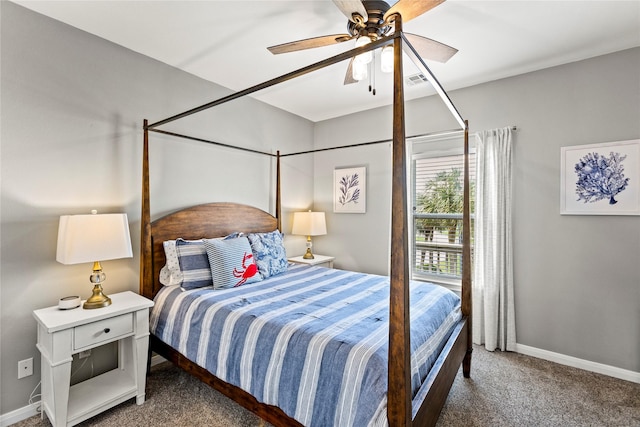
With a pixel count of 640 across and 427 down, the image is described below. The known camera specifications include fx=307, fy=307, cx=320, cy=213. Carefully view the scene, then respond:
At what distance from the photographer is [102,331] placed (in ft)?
6.46

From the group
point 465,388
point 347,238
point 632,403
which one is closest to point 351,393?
point 465,388

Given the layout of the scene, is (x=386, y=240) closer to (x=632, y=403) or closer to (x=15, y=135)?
(x=632, y=403)

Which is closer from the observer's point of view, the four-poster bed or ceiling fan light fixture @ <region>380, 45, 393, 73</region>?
the four-poster bed

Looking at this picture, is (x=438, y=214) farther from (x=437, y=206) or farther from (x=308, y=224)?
(x=308, y=224)

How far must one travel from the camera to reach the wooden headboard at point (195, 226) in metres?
2.53

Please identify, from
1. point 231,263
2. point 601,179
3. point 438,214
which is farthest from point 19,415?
point 601,179

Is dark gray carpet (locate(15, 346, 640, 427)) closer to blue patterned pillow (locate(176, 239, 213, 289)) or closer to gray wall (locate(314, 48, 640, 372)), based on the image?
gray wall (locate(314, 48, 640, 372))

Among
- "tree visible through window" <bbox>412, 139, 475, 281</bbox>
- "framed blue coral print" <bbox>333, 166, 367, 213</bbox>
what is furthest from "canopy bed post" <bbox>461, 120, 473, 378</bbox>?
"framed blue coral print" <bbox>333, 166, 367, 213</bbox>

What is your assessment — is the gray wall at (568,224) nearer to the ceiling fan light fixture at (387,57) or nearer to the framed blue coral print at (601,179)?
the framed blue coral print at (601,179)

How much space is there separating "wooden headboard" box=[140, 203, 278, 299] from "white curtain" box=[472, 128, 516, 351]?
2.32 m

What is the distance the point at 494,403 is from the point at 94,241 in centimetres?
295

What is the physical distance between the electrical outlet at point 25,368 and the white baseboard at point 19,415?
21 cm

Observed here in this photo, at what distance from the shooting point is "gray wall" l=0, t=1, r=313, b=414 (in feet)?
6.54

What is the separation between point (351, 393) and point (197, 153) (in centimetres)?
258
